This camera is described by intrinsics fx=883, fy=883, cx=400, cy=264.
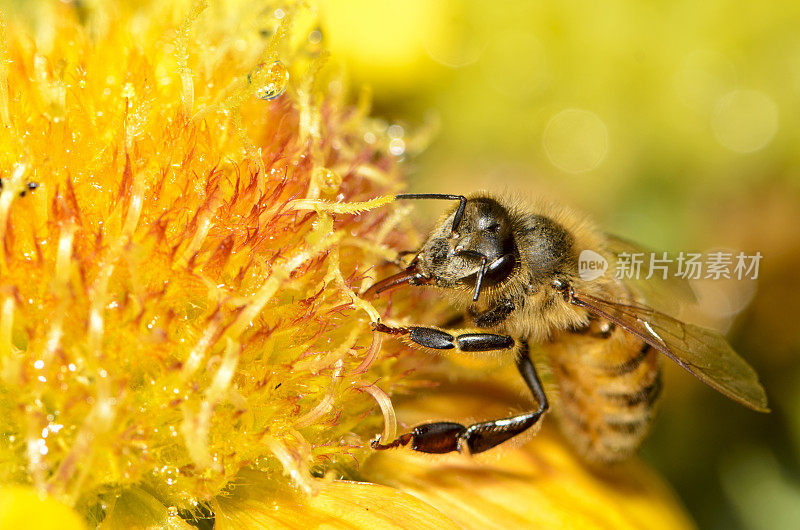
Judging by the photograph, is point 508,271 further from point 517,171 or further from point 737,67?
point 737,67

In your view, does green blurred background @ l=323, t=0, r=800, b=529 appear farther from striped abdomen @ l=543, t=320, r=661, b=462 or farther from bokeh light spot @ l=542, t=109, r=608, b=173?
striped abdomen @ l=543, t=320, r=661, b=462

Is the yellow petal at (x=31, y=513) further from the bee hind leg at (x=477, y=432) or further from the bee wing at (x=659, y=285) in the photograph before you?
the bee wing at (x=659, y=285)

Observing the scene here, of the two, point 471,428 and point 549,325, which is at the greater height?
point 549,325

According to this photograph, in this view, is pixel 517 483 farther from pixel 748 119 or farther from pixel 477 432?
pixel 748 119

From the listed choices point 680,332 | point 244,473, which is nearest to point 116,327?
point 244,473

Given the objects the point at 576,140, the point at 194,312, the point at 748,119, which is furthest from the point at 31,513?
the point at 748,119

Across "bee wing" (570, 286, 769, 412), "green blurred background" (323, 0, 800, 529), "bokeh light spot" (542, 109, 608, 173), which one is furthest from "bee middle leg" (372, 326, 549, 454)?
"bokeh light spot" (542, 109, 608, 173)
